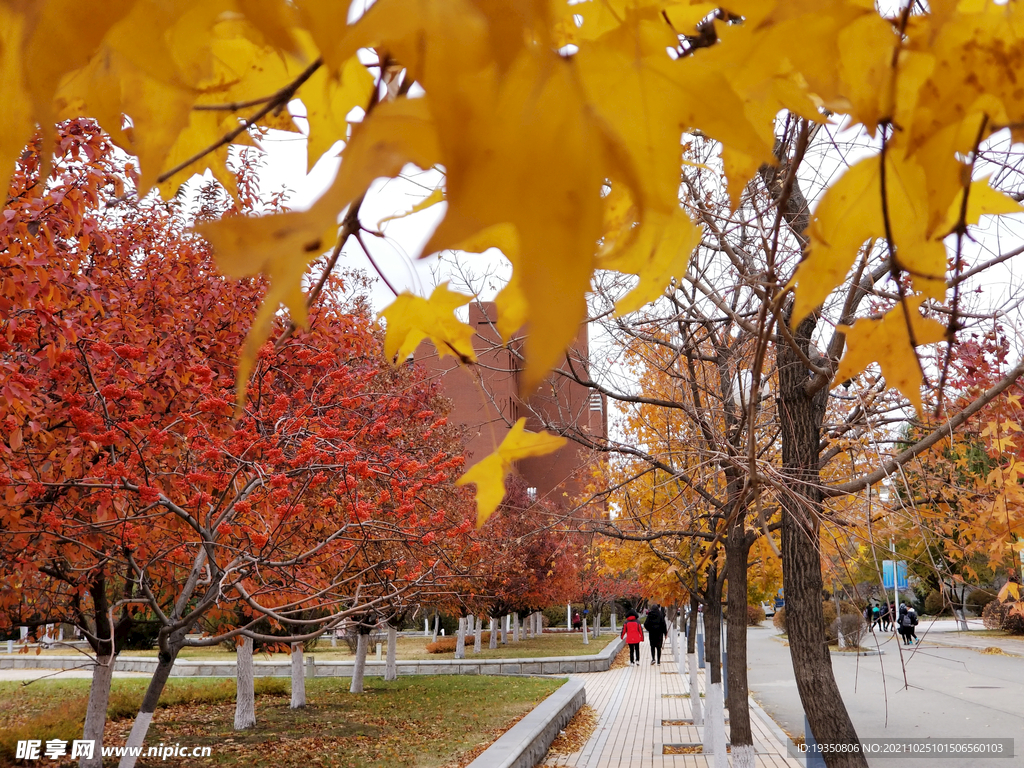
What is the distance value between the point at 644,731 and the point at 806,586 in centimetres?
970

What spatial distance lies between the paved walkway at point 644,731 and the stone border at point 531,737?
1.66 ft

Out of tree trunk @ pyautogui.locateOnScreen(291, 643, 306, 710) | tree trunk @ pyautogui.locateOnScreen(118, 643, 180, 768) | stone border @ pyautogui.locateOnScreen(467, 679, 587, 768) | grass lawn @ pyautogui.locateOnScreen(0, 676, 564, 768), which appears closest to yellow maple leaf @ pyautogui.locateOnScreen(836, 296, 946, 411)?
tree trunk @ pyautogui.locateOnScreen(118, 643, 180, 768)

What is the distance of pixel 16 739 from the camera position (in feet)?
28.9

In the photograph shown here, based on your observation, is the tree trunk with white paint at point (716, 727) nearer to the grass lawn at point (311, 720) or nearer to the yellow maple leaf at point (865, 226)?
the grass lawn at point (311, 720)

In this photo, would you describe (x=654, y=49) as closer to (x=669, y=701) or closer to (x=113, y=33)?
(x=113, y=33)

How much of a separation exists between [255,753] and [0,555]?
5757 mm

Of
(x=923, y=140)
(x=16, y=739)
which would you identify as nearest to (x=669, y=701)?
(x=16, y=739)

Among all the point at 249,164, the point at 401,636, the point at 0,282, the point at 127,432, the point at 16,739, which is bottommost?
the point at 401,636

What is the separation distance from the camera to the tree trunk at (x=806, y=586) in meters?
4.44

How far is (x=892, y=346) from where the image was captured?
840mm

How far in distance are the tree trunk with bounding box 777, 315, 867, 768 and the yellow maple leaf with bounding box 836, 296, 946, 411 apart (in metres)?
3.64

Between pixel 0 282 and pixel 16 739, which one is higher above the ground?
pixel 0 282

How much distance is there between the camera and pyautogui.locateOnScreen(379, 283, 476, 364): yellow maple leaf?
0.87 meters

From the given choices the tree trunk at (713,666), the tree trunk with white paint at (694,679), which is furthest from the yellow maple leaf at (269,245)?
the tree trunk with white paint at (694,679)
